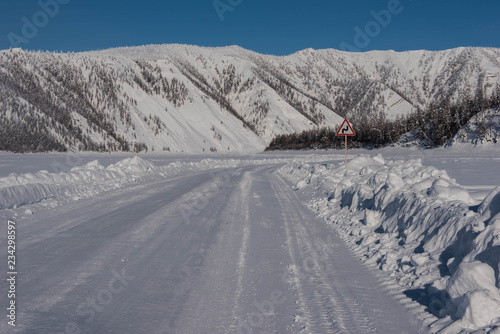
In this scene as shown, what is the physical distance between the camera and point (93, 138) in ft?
366

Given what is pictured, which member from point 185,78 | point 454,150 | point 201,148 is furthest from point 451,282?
point 185,78

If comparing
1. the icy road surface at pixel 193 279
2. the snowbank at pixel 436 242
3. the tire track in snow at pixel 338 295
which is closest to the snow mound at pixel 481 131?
the snowbank at pixel 436 242

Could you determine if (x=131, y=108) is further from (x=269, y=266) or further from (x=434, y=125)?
(x=269, y=266)

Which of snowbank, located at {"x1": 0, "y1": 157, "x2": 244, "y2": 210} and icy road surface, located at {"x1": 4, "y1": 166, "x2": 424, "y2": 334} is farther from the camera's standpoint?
snowbank, located at {"x1": 0, "y1": 157, "x2": 244, "y2": 210}

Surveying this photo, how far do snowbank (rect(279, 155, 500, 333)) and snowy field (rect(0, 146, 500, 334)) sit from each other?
0.06 feet

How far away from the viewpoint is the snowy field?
3.96 metres

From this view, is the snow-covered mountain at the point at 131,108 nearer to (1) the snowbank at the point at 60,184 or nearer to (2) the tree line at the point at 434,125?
(2) the tree line at the point at 434,125

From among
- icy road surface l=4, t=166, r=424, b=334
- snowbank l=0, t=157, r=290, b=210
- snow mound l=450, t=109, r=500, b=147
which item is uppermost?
snow mound l=450, t=109, r=500, b=147

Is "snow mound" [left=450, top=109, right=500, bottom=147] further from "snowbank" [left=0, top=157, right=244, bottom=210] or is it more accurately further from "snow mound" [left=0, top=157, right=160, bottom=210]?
"snow mound" [left=0, top=157, right=160, bottom=210]

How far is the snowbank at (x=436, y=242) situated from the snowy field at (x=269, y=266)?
20mm

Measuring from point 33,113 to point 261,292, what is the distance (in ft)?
379

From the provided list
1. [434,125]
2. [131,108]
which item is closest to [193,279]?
[434,125]

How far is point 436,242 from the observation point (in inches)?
226

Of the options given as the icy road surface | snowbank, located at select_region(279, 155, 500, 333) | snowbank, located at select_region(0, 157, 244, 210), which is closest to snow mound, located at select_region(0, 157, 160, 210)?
snowbank, located at select_region(0, 157, 244, 210)
